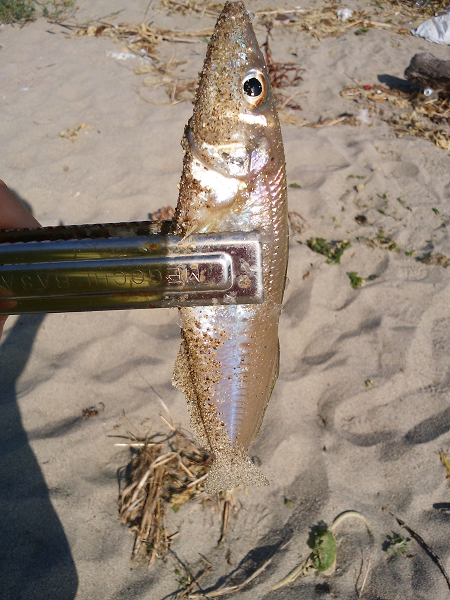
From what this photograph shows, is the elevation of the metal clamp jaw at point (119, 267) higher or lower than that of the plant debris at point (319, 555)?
higher

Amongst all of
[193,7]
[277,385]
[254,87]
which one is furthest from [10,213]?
[193,7]

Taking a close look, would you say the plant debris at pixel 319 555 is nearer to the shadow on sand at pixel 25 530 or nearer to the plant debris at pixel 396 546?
the plant debris at pixel 396 546

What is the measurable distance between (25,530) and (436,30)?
8.64 metres

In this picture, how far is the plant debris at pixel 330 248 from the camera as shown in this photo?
3447 mm

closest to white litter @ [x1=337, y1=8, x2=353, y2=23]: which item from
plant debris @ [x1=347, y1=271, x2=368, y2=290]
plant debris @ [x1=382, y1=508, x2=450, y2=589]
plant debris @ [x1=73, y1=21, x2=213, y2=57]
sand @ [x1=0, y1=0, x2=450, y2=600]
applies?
plant debris @ [x1=73, y1=21, x2=213, y2=57]

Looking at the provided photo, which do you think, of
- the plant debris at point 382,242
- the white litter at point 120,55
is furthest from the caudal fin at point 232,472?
the white litter at point 120,55

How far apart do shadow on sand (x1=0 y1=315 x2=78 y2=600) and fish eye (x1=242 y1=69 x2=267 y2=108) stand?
236 cm

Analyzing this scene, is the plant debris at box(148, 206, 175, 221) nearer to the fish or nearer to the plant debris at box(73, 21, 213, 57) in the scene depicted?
the fish

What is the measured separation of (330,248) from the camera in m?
3.53

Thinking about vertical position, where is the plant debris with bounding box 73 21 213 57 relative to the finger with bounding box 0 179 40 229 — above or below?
above

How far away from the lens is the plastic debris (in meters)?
6.40

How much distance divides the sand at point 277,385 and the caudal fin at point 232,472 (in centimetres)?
52

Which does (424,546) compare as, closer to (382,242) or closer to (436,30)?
(382,242)

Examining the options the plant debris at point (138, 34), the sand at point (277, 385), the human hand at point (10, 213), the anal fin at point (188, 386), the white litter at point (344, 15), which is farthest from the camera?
the white litter at point (344, 15)
